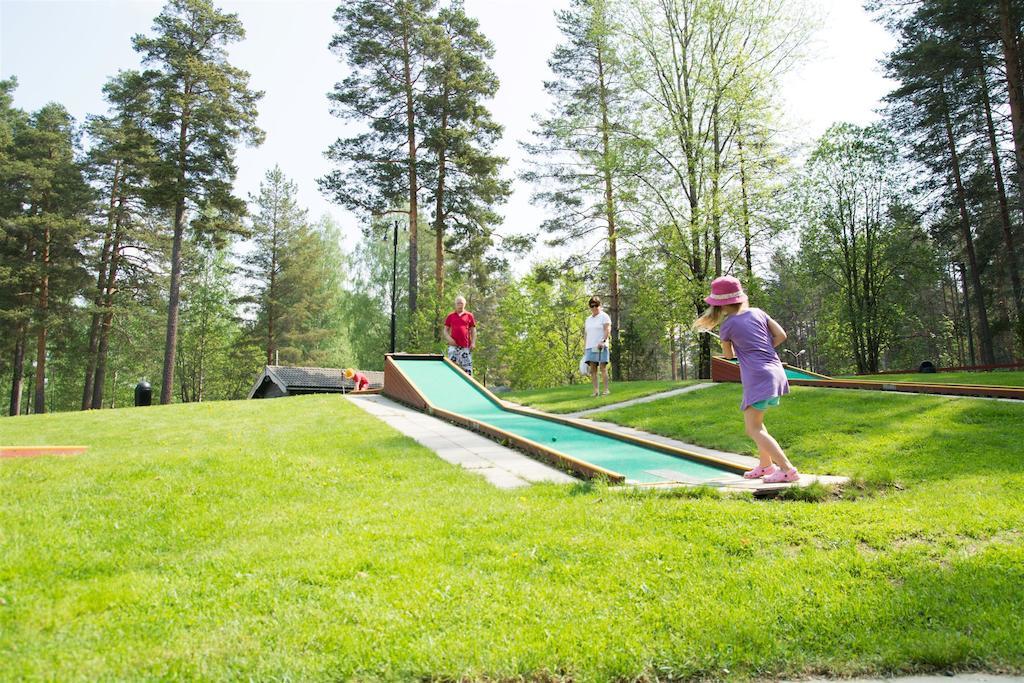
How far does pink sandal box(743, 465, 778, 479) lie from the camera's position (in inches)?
218

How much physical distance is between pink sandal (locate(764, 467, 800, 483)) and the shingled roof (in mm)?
26260

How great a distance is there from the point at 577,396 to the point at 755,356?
9.84 metres

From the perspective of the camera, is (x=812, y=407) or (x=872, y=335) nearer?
(x=812, y=407)

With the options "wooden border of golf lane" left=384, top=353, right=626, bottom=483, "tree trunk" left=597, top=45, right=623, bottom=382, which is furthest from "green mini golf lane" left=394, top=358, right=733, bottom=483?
"tree trunk" left=597, top=45, right=623, bottom=382

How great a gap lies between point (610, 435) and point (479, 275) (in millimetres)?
22717

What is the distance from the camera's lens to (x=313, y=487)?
511 cm

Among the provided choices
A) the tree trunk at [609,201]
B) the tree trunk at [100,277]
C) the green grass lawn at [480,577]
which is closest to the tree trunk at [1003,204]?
the tree trunk at [609,201]

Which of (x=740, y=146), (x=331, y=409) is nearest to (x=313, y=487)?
(x=331, y=409)

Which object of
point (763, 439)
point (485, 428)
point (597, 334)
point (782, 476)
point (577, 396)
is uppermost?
point (597, 334)

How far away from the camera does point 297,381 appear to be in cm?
3069

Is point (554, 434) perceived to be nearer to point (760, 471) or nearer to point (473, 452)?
point (473, 452)

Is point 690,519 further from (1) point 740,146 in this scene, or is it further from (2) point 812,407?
(1) point 740,146

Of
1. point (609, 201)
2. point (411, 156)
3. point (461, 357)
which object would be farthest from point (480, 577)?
point (411, 156)

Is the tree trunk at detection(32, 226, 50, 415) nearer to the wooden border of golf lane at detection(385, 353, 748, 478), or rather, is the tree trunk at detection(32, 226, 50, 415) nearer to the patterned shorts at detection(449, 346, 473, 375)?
the patterned shorts at detection(449, 346, 473, 375)
